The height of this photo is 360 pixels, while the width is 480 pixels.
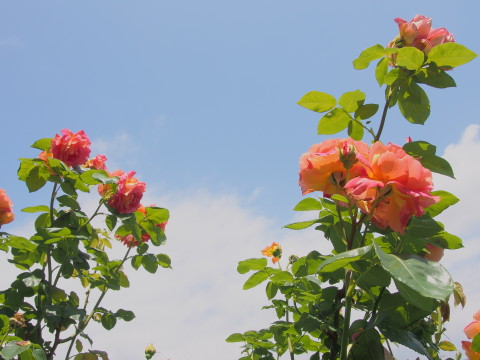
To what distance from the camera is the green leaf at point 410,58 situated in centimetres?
114

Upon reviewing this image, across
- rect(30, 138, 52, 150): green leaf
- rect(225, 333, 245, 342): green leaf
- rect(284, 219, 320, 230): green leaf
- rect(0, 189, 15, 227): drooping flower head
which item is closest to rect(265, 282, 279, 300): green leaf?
rect(225, 333, 245, 342): green leaf

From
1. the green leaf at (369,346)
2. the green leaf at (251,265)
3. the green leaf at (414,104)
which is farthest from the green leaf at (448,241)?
the green leaf at (251,265)

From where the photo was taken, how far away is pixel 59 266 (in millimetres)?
2139

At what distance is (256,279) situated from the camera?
5.57ft

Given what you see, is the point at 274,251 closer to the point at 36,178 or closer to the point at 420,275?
the point at 36,178

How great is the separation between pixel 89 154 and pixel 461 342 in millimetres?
1943

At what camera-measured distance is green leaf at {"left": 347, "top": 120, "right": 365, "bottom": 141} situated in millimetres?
1326

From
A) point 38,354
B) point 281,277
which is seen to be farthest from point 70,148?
point 281,277

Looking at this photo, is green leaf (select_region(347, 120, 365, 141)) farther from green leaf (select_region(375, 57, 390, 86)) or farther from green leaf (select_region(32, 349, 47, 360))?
green leaf (select_region(32, 349, 47, 360))

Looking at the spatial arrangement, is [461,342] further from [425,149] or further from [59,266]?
[59,266]

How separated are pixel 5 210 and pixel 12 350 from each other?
1.00 meters

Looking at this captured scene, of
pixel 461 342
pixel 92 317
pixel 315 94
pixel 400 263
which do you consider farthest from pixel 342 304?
pixel 92 317

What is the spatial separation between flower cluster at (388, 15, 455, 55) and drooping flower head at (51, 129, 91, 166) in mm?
1688

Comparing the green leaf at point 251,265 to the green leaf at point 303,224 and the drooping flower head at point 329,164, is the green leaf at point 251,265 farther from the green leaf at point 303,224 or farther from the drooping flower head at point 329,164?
the drooping flower head at point 329,164
